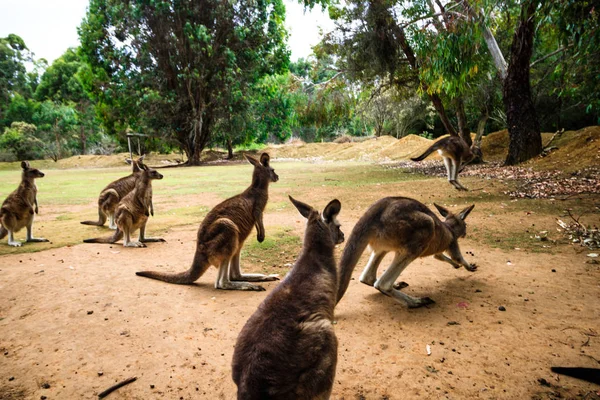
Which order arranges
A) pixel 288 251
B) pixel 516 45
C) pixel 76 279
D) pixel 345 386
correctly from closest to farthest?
pixel 345 386 < pixel 76 279 < pixel 288 251 < pixel 516 45

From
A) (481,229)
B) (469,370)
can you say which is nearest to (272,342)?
(469,370)

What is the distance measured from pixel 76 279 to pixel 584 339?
4.37 metres

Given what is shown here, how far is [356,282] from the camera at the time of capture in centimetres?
361

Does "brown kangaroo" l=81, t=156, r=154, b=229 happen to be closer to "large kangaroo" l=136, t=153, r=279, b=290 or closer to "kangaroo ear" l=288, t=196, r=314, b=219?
"large kangaroo" l=136, t=153, r=279, b=290

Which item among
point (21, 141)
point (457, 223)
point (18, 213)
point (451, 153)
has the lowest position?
point (457, 223)

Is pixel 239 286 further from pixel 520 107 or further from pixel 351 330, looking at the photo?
pixel 520 107

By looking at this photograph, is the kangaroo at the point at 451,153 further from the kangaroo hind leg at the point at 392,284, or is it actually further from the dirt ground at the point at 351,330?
the kangaroo hind leg at the point at 392,284

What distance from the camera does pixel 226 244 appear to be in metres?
3.29

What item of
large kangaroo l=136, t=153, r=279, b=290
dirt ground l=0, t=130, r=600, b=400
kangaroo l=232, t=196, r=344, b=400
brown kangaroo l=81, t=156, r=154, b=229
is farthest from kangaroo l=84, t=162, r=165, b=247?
kangaroo l=232, t=196, r=344, b=400

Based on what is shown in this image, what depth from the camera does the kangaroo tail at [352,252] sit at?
8.92 feet

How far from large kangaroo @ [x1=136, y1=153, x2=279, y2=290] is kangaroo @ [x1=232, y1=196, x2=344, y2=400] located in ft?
4.69

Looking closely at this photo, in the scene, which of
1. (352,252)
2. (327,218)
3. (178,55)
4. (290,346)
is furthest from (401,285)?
(178,55)

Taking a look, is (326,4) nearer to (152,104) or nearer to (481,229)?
(481,229)

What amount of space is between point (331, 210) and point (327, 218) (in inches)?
3.1
